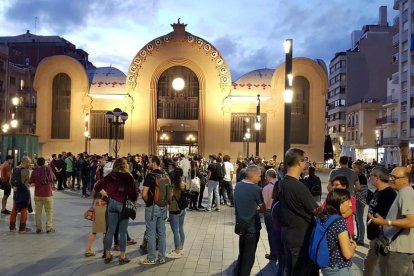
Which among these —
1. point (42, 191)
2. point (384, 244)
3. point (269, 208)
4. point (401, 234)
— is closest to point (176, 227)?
point (269, 208)

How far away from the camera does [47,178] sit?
10.9m

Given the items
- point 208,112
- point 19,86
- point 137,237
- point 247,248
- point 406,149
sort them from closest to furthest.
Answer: point 247,248
point 137,237
point 208,112
point 406,149
point 19,86

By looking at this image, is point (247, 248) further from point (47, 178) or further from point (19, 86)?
point (19, 86)

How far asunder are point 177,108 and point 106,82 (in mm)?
6129

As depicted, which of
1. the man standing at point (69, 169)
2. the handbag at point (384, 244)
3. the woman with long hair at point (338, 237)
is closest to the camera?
the woman with long hair at point (338, 237)

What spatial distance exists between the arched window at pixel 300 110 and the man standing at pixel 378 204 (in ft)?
112

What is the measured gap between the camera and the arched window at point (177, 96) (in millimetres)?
40219

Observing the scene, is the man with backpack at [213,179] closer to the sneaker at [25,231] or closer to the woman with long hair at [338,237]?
the sneaker at [25,231]

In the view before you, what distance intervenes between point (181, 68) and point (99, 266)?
33.1m

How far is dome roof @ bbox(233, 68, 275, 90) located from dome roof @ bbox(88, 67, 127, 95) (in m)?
9.10

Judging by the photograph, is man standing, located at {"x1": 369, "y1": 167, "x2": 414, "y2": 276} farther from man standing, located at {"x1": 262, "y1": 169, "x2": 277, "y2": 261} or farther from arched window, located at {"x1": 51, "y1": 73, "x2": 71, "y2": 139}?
arched window, located at {"x1": 51, "y1": 73, "x2": 71, "y2": 139}

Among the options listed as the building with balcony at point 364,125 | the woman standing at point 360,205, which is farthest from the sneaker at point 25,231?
the building with balcony at point 364,125

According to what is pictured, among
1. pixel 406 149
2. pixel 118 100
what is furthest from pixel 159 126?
pixel 406 149

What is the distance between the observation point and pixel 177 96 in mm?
40500
